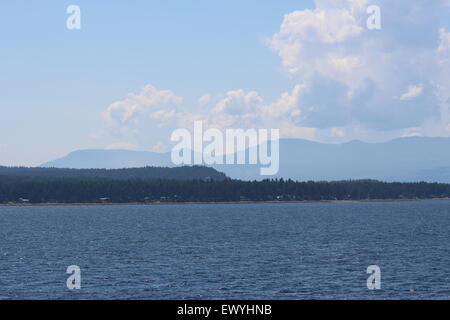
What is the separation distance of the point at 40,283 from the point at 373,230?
111 metres

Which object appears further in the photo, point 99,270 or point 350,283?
point 99,270

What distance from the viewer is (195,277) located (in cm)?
8206

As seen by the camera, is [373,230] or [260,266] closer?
[260,266]

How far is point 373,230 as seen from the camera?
16862cm
